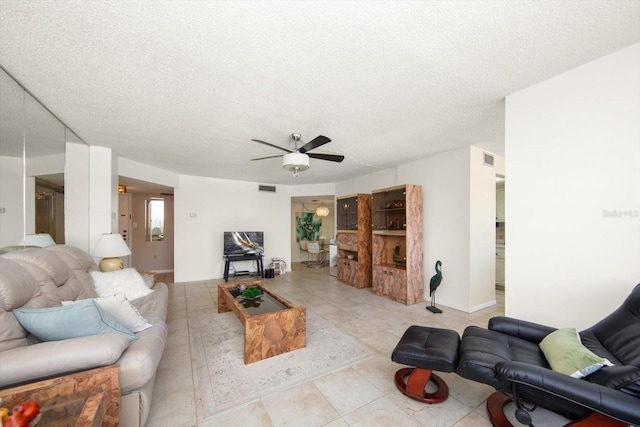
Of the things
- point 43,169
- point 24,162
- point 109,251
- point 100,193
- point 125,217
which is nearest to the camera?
point 24,162

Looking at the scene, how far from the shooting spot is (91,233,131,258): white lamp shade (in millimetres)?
3180

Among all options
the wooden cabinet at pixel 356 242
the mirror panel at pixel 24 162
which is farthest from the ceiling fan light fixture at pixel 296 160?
the wooden cabinet at pixel 356 242

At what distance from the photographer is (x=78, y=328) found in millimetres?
1553

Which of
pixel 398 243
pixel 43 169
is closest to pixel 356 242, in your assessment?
pixel 398 243

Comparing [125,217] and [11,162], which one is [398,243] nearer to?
[11,162]

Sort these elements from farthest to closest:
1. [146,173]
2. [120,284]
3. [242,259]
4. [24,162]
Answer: [242,259] → [146,173] → [120,284] → [24,162]

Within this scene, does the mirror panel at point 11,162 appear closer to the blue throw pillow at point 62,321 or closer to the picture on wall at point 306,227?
the blue throw pillow at point 62,321

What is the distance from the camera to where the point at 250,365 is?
2.36 metres

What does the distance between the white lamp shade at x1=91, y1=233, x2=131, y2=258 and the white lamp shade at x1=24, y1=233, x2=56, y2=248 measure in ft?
1.45

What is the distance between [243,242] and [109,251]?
3180 mm

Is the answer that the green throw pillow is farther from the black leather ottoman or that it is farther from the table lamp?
the table lamp

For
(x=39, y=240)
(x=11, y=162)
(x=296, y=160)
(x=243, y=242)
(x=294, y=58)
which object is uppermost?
(x=294, y=58)

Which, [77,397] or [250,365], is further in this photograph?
[250,365]

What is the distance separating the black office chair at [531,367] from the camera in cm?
117
